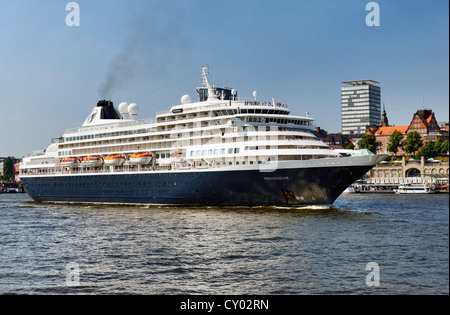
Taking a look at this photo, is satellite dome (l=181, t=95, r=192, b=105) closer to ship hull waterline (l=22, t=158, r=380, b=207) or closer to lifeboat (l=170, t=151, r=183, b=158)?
lifeboat (l=170, t=151, r=183, b=158)

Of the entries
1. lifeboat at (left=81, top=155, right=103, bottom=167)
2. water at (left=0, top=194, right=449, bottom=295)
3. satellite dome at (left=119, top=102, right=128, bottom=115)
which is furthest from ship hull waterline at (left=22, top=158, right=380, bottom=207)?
satellite dome at (left=119, top=102, right=128, bottom=115)

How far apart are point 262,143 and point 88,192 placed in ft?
89.1

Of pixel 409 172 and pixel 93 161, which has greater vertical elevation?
pixel 93 161

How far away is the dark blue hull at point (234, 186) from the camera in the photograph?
44.1 meters

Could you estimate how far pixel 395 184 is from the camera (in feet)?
446

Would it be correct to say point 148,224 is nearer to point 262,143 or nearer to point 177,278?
point 262,143

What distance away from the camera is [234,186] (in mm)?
46844

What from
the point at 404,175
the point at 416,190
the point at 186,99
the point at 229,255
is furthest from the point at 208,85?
the point at 404,175

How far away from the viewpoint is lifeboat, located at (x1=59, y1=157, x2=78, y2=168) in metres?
67.1

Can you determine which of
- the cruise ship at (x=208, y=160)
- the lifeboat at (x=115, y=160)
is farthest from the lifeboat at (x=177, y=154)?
the lifeboat at (x=115, y=160)

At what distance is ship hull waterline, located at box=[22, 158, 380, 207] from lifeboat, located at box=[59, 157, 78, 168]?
863 centimetres

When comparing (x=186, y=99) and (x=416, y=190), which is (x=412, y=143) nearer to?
(x=416, y=190)

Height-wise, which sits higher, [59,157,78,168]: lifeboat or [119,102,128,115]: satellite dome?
[119,102,128,115]: satellite dome

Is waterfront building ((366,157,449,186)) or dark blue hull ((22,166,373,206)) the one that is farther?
waterfront building ((366,157,449,186))
